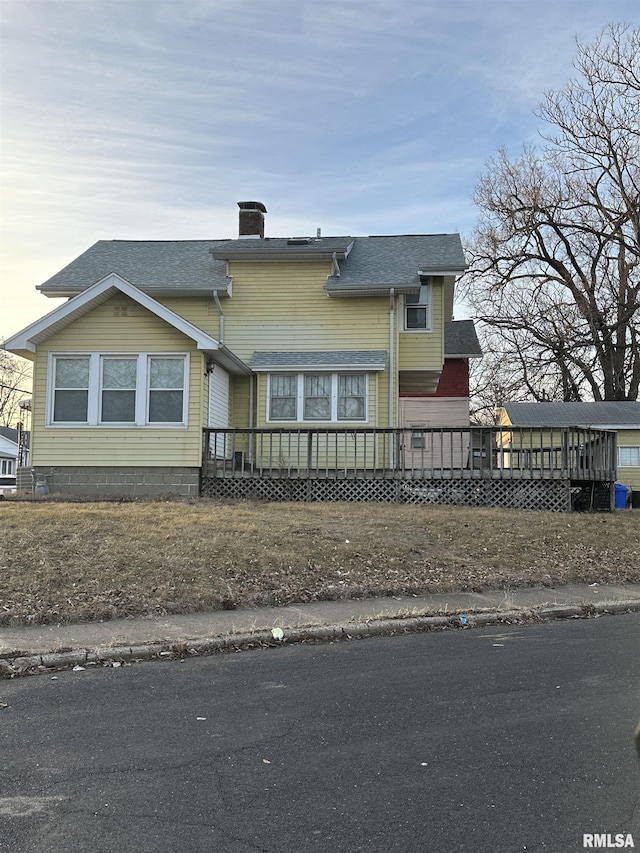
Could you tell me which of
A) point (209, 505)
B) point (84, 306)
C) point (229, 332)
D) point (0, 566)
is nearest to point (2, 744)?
point (0, 566)

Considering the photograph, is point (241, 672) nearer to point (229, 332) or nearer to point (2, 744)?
point (2, 744)

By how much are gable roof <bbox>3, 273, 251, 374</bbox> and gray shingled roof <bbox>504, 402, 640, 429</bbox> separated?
21.2 m

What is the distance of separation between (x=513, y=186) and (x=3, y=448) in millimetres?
44726

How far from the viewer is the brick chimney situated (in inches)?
920

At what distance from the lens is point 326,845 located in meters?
3.49

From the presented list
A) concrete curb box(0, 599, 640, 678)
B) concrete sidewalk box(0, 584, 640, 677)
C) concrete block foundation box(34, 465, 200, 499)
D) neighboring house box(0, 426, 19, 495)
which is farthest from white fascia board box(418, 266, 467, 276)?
neighboring house box(0, 426, 19, 495)

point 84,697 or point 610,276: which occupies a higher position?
point 610,276

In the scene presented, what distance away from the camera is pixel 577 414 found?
35188 millimetres

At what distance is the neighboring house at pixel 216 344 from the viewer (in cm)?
1733

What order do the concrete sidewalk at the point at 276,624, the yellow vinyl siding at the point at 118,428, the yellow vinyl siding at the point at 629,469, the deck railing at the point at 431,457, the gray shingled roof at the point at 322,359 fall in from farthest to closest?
the yellow vinyl siding at the point at 629,469 → the gray shingled roof at the point at 322,359 → the yellow vinyl siding at the point at 118,428 → the deck railing at the point at 431,457 → the concrete sidewalk at the point at 276,624

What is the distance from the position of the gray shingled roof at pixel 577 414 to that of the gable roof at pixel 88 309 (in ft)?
69.7

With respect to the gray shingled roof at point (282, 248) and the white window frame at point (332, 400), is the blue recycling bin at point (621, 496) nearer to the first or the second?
the white window frame at point (332, 400)

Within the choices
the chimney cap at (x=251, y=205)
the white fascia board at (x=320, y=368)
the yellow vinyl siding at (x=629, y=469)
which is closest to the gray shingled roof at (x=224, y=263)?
the chimney cap at (x=251, y=205)

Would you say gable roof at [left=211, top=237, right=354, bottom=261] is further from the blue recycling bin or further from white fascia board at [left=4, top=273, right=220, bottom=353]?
the blue recycling bin
